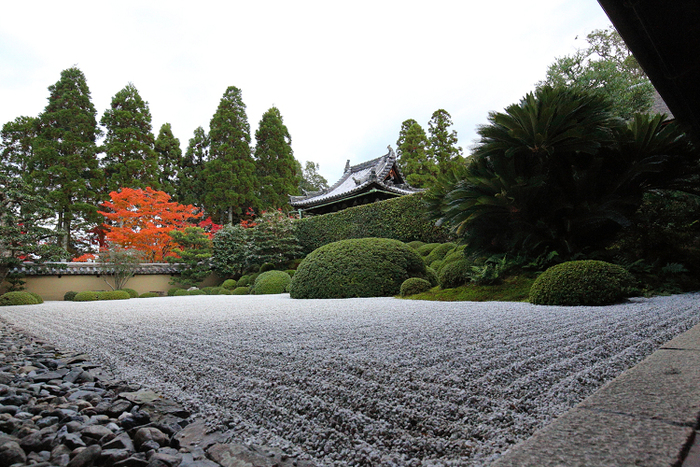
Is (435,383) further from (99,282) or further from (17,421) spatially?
(99,282)

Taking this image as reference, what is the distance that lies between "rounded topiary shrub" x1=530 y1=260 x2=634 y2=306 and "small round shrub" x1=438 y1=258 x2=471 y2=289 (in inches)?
49.9

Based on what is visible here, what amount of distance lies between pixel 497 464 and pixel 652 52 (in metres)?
1.90

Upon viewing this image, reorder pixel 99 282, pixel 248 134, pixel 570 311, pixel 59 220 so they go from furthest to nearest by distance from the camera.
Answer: pixel 248 134 → pixel 59 220 → pixel 99 282 → pixel 570 311

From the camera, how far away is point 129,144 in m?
16.0

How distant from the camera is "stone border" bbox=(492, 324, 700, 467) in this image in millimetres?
571

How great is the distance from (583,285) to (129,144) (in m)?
18.8

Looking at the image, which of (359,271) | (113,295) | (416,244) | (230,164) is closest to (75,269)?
(113,295)

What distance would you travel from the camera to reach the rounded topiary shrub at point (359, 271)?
18.6ft

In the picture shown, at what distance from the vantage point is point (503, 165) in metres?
4.39

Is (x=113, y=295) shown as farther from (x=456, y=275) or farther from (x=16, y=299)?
(x=456, y=275)

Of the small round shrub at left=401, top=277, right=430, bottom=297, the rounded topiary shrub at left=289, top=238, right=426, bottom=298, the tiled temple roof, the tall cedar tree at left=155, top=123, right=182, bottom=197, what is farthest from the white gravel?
the tall cedar tree at left=155, top=123, right=182, bottom=197

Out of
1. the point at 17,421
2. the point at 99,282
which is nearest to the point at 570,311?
the point at 17,421

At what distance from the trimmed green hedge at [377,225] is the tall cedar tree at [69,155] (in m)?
9.36

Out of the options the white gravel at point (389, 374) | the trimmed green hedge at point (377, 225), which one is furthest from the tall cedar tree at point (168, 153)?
the white gravel at point (389, 374)
